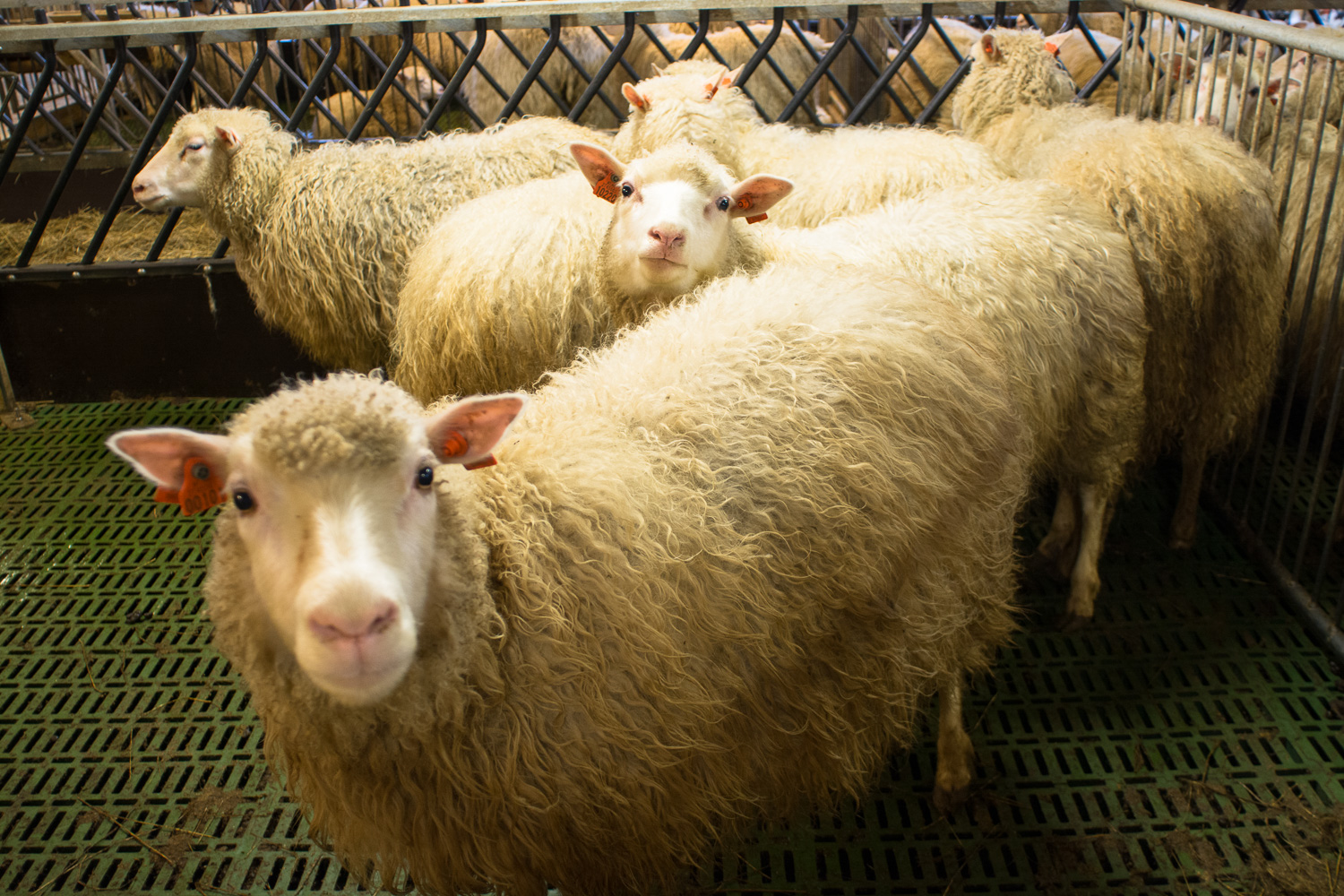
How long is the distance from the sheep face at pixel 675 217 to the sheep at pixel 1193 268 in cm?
135

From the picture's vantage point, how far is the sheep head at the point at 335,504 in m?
1.32

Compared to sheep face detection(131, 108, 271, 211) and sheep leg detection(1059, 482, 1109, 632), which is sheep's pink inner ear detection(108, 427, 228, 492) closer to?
sheep leg detection(1059, 482, 1109, 632)

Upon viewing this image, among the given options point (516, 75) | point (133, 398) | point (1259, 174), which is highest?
point (1259, 174)

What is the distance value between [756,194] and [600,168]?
546 millimetres

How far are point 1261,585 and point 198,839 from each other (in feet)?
12.0

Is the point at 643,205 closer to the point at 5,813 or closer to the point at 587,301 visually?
the point at 587,301

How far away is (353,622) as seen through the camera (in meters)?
1.29

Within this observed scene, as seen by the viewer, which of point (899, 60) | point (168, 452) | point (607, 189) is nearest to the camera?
point (168, 452)

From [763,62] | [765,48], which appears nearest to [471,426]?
[765,48]

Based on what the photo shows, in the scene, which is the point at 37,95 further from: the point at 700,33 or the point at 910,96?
the point at 910,96

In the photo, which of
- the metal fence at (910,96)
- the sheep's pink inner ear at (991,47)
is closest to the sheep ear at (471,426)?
the metal fence at (910,96)

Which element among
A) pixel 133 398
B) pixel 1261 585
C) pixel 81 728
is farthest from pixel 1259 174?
pixel 133 398

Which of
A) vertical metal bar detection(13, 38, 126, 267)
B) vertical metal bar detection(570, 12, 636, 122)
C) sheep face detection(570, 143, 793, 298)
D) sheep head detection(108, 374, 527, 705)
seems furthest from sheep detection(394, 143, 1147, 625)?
vertical metal bar detection(13, 38, 126, 267)

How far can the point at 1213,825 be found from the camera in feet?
8.09
